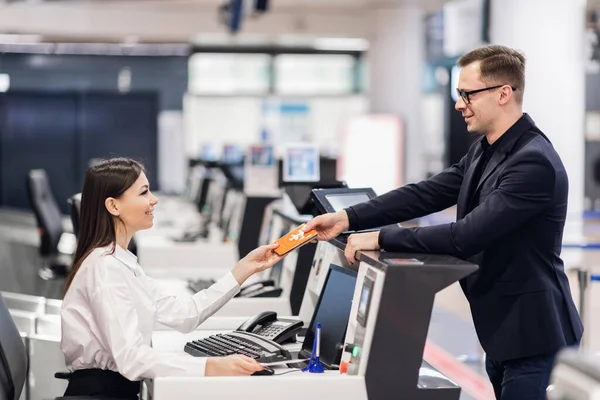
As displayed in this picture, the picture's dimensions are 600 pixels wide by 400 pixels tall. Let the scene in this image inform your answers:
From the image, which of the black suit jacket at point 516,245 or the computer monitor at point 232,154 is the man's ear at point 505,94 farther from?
the computer monitor at point 232,154

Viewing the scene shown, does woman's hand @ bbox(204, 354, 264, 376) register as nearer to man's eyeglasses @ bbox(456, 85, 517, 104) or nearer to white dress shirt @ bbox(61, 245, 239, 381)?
white dress shirt @ bbox(61, 245, 239, 381)

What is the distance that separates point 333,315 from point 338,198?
0.49 meters

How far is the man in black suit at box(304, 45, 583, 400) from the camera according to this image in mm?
2562

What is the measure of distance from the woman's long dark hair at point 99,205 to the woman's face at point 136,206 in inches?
0.7

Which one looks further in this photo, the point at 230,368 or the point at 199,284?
the point at 199,284

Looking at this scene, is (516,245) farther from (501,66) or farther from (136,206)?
(136,206)

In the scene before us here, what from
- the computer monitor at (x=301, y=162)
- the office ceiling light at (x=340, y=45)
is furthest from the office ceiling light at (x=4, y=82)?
the computer monitor at (x=301, y=162)

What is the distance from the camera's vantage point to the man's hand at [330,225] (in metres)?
3.00

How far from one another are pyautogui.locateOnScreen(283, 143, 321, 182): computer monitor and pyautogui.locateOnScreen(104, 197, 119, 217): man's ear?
2.91m

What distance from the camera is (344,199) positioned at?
3.31m

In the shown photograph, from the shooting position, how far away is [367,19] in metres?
16.0

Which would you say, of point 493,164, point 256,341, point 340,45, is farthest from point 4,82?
point 493,164

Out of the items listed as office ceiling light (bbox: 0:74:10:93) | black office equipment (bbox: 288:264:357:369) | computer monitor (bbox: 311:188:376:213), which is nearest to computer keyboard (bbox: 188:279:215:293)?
computer monitor (bbox: 311:188:376:213)

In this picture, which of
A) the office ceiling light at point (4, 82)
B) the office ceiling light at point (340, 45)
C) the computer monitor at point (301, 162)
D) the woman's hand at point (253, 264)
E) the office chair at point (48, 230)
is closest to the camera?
the woman's hand at point (253, 264)
